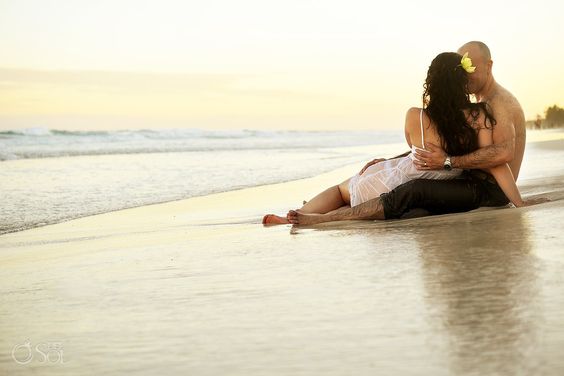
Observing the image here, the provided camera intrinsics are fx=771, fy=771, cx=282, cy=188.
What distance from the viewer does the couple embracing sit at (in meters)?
4.77

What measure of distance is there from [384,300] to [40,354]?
1.02 m

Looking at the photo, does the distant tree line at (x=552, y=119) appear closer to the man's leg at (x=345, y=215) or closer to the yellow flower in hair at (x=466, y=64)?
the yellow flower in hair at (x=466, y=64)

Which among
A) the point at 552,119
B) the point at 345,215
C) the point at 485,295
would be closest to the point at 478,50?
the point at 345,215

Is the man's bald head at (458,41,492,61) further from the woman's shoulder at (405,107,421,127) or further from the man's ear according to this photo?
the woman's shoulder at (405,107,421,127)

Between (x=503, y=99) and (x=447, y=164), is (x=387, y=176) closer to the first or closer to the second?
(x=447, y=164)

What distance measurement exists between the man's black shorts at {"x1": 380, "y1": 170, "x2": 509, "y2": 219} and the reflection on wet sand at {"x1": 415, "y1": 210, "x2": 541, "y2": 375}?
3.25 feet

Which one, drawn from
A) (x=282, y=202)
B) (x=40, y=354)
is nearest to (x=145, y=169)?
(x=282, y=202)

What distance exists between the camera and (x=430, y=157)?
4.80m

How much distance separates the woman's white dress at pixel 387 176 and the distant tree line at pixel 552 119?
93.4 feet

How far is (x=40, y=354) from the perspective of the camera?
6.91 ft

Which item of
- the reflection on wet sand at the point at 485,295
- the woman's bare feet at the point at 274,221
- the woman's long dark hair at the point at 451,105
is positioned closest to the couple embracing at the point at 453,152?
the woman's long dark hair at the point at 451,105

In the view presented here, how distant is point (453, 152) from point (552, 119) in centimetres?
2935

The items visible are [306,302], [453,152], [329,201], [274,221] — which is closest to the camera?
[306,302]

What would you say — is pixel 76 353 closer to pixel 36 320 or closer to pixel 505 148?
pixel 36 320
